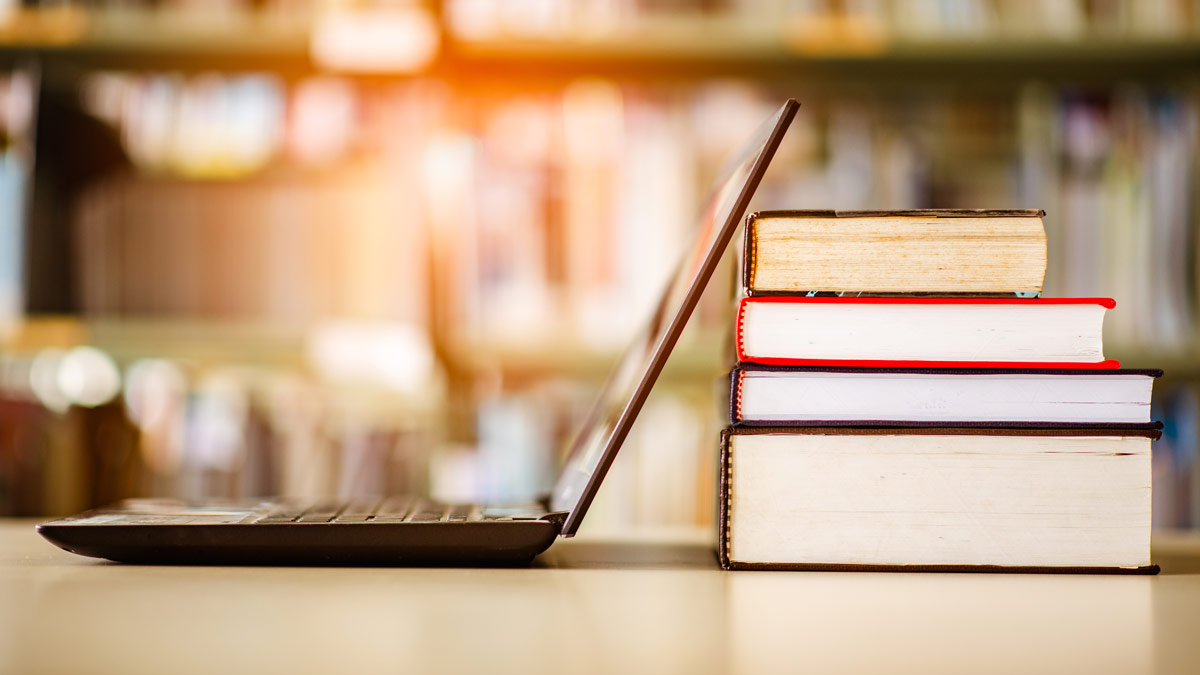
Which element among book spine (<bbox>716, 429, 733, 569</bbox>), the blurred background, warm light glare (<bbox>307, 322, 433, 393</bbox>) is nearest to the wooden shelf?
the blurred background

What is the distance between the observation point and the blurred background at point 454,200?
1325mm

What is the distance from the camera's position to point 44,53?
136cm

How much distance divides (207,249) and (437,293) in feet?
1.22

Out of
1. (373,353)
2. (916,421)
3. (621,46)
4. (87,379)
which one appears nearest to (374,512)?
(916,421)

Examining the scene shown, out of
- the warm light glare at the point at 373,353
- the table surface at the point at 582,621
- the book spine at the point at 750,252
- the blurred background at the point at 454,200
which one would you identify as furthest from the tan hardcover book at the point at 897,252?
the warm light glare at the point at 373,353

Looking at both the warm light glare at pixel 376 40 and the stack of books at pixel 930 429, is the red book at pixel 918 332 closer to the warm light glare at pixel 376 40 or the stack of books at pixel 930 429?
the stack of books at pixel 930 429

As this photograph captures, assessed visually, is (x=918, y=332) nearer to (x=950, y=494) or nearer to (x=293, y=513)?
(x=950, y=494)

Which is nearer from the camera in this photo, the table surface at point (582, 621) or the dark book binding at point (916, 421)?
the table surface at point (582, 621)

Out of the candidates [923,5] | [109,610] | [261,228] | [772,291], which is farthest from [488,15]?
[109,610]

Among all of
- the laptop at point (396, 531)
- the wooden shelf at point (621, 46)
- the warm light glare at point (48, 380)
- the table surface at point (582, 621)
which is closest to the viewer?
the table surface at point (582, 621)

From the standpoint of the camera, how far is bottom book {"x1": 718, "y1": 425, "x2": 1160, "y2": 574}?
1.53 ft

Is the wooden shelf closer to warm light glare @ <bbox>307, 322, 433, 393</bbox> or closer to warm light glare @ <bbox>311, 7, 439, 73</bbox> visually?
warm light glare @ <bbox>311, 7, 439, 73</bbox>

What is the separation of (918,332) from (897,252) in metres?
0.05

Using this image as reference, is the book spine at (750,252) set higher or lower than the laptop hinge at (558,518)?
higher
